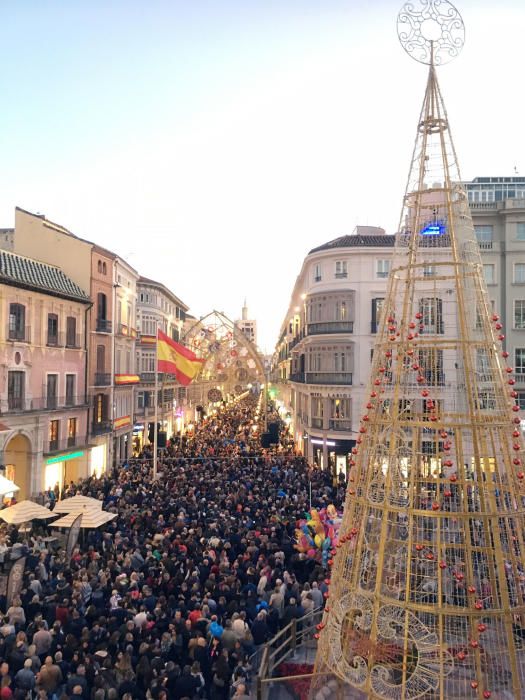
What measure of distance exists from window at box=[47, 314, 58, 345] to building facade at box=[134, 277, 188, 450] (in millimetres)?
13517

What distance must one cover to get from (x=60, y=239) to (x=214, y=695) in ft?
105

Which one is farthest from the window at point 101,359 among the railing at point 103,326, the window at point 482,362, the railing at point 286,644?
the window at point 482,362

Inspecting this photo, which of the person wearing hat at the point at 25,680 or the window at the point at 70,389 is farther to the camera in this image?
the window at the point at 70,389

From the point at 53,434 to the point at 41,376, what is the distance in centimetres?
350

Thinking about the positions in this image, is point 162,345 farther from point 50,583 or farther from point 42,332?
point 50,583

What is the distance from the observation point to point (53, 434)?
32562mm

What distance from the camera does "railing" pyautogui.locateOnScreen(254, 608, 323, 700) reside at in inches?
428

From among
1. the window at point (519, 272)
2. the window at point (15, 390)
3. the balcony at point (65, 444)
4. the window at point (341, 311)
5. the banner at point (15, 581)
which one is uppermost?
the window at point (519, 272)

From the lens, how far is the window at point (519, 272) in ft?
124

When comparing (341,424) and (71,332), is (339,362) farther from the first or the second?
(71,332)

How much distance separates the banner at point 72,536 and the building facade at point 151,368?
1100 inches

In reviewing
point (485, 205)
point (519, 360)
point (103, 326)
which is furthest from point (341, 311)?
point (103, 326)

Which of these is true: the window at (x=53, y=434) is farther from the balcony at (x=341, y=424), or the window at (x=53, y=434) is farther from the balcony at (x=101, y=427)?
the balcony at (x=341, y=424)

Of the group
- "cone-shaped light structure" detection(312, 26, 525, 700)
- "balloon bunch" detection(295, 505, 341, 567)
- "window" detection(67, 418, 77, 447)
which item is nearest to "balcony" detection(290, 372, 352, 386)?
"window" detection(67, 418, 77, 447)
